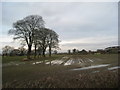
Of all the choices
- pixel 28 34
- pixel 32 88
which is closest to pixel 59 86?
pixel 32 88

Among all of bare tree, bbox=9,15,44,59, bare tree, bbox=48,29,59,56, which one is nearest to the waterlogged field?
bare tree, bbox=9,15,44,59

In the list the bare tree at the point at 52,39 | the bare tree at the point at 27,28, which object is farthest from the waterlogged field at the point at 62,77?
the bare tree at the point at 52,39

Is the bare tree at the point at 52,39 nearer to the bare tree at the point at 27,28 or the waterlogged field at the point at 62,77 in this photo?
the bare tree at the point at 27,28

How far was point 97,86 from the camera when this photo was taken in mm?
4910

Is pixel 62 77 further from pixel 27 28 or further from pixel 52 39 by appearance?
pixel 52 39

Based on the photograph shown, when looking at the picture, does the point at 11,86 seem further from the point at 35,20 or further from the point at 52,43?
the point at 52,43

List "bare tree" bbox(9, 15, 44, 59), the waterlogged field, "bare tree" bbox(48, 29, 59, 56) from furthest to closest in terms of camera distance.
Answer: "bare tree" bbox(48, 29, 59, 56), "bare tree" bbox(9, 15, 44, 59), the waterlogged field

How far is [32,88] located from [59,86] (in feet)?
3.44

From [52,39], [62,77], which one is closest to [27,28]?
[52,39]

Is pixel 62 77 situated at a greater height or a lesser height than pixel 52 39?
lesser

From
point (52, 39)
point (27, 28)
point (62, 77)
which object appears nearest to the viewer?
point (62, 77)

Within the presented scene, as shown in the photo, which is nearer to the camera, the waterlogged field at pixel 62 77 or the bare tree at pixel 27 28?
the waterlogged field at pixel 62 77

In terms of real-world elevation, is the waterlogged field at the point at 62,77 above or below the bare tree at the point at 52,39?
below

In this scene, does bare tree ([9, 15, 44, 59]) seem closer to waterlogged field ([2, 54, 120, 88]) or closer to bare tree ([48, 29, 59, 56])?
bare tree ([48, 29, 59, 56])
